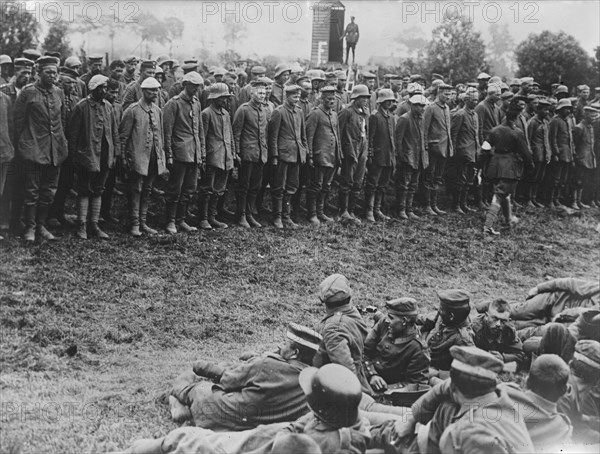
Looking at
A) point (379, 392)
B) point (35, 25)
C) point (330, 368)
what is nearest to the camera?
point (330, 368)

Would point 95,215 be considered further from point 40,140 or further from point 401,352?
point 401,352

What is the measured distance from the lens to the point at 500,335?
5.98 metres

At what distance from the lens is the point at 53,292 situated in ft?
23.7

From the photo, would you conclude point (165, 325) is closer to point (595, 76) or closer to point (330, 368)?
point (330, 368)

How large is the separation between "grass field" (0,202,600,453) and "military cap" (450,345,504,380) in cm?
242

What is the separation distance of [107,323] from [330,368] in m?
3.82

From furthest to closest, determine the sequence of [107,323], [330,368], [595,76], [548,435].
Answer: [595,76], [107,323], [548,435], [330,368]

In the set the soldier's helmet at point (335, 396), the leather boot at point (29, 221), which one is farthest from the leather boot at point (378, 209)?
the soldier's helmet at point (335, 396)

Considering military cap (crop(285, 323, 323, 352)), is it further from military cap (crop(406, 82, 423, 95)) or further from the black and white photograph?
military cap (crop(406, 82, 423, 95))

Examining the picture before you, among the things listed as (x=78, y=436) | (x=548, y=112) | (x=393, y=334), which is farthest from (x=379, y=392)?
(x=548, y=112)

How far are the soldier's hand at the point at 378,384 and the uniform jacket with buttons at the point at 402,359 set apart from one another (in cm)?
23

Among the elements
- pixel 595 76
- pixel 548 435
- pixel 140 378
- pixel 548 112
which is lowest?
pixel 140 378

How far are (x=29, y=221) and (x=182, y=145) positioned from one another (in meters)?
2.32

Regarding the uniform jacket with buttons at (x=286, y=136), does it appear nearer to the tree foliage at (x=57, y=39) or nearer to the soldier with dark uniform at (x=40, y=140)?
the soldier with dark uniform at (x=40, y=140)
